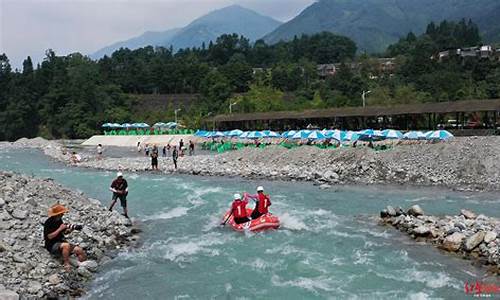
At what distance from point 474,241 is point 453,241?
1.95 ft

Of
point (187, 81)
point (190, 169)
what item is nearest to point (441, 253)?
point (190, 169)

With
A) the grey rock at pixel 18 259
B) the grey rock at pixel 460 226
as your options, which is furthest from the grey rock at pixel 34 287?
the grey rock at pixel 460 226

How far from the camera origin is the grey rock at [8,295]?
379 inches

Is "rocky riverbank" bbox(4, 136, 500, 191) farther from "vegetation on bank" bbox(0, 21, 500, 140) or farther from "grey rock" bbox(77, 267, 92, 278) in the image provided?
"vegetation on bank" bbox(0, 21, 500, 140)

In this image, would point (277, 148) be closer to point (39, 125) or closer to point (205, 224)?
point (205, 224)

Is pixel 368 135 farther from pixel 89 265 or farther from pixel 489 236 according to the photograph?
pixel 89 265

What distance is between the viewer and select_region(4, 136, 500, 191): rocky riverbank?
90.6ft

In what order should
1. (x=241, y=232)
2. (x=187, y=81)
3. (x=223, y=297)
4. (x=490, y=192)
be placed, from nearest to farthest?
(x=223, y=297), (x=241, y=232), (x=490, y=192), (x=187, y=81)

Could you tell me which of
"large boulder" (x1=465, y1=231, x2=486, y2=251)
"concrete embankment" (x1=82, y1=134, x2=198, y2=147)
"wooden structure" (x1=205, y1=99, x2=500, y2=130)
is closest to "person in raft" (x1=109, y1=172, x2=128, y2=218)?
"large boulder" (x1=465, y1=231, x2=486, y2=251)

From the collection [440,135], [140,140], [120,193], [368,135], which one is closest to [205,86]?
[140,140]

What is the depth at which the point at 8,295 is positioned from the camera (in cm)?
972

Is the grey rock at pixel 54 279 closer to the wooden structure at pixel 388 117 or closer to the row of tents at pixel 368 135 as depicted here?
the row of tents at pixel 368 135

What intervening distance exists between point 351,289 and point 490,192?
51.8 feet

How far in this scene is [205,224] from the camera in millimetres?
18719
